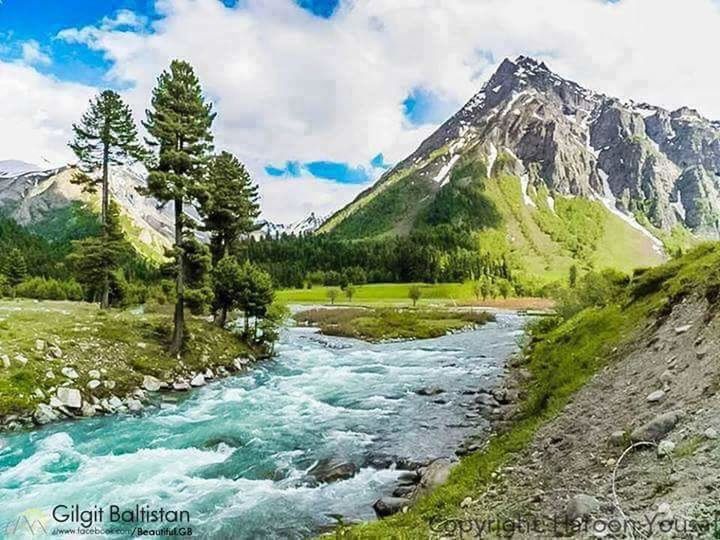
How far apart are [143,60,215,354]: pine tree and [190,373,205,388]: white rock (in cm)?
257

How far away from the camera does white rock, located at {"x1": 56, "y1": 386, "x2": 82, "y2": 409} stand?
25.1 metres

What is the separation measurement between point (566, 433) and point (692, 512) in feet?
22.0

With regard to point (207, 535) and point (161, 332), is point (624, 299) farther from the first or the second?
point (161, 332)

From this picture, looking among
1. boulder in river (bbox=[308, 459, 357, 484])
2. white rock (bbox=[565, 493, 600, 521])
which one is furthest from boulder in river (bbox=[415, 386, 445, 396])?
white rock (bbox=[565, 493, 600, 521])

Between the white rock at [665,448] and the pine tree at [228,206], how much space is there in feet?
137

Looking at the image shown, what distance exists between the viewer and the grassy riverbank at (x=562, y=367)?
11.7m

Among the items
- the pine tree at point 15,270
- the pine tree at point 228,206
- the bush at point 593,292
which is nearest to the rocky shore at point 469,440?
the bush at point 593,292

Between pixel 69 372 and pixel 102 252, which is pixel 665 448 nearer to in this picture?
pixel 69 372

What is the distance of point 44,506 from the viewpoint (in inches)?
608

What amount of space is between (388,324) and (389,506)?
6824cm

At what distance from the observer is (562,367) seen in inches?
982

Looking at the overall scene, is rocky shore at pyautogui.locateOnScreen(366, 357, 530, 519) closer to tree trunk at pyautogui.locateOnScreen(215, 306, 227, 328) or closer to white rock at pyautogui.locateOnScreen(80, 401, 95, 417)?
white rock at pyautogui.locateOnScreen(80, 401, 95, 417)

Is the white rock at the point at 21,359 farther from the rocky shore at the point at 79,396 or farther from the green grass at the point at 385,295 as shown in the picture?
the green grass at the point at 385,295

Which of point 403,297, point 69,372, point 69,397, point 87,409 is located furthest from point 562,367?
point 403,297
